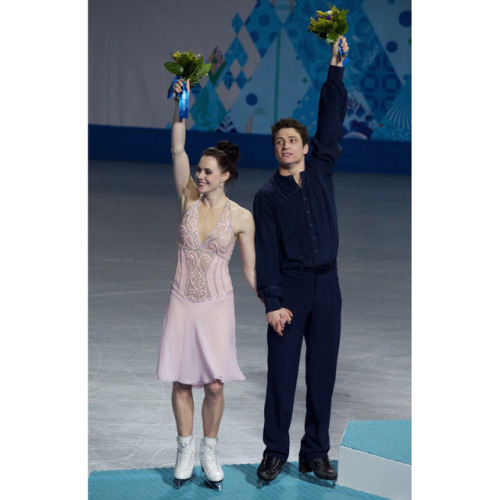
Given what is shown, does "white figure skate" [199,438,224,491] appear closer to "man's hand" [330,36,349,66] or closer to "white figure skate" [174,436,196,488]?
"white figure skate" [174,436,196,488]

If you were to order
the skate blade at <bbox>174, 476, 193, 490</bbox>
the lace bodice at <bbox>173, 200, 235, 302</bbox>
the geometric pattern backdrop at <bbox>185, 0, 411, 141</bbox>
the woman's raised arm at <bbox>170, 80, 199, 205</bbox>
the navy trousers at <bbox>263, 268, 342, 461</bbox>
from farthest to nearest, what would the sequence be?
the geometric pattern backdrop at <bbox>185, 0, 411, 141</bbox>, the skate blade at <bbox>174, 476, 193, 490</bbox>, the navy trousers at <bbox>263, 268, 342, 461</bbox>, the lace bodice at <bbox>173, 200, 235, 302</bbox>, the woman's raised arm at <bbox>170, 80, 199, 205</bbox>

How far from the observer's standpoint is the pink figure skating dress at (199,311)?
3.21 metres

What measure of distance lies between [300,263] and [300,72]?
45.9ft

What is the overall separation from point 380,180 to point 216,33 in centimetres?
408

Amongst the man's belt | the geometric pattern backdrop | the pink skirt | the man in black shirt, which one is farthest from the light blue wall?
the pink skirt

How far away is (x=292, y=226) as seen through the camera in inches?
129

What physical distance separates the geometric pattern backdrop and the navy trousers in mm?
13699

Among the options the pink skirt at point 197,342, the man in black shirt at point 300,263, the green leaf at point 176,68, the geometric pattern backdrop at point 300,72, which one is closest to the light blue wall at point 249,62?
the geometric pattern backdrop at point 300,72

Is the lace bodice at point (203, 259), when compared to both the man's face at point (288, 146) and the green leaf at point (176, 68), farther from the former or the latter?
the green leaf at point (176, 68)

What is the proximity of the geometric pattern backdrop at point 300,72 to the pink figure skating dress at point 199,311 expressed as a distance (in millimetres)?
13824

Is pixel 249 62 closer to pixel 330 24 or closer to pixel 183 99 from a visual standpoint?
pixel 330 24

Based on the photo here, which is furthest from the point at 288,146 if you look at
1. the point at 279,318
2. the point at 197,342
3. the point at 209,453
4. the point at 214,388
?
the point at 209,453

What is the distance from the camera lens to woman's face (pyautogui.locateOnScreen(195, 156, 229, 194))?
3.20 metres
